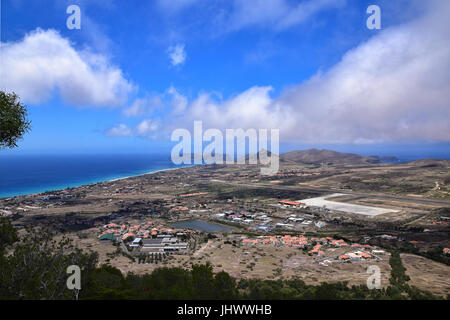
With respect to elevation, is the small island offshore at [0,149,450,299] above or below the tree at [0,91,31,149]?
below

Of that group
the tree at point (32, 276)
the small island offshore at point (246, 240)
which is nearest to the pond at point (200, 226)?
the small island offshore at point (246, 240)

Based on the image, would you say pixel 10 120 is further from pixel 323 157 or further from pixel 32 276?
pixel 323 157

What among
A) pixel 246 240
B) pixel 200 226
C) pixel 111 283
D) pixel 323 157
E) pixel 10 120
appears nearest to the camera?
pixel 10 120

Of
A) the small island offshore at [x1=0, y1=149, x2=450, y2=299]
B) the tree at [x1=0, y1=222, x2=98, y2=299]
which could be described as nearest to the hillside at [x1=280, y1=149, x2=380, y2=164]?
the small island offshore at [x1=0, y1=149, x2=450, y2=299]

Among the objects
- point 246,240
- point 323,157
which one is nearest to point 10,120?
point 246,240

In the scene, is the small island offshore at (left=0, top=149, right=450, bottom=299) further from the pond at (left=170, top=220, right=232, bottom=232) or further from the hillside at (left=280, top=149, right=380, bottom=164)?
the hillside at (left=280, top=149, right=380, bottom=164)
